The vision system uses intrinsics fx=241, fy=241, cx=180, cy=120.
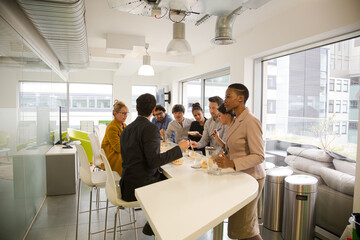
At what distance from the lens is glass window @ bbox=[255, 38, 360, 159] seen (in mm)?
2893

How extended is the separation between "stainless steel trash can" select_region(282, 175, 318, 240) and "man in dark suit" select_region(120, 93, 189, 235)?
5.05ft

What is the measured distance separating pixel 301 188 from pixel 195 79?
15.8ft

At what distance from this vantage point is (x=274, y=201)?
3062mm

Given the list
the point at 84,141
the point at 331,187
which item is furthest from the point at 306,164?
the point at 84,141

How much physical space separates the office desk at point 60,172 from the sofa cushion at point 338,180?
3.86m

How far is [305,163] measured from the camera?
3262 mm

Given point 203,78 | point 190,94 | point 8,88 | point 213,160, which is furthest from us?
point 190,94

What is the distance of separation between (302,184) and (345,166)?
60cm

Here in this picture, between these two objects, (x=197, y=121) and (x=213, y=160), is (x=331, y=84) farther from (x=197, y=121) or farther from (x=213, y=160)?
(x=213, y=160)

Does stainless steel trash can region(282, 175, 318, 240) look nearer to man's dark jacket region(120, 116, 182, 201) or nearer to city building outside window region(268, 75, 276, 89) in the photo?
man's dark jacket region(120, 116, 182, 201)

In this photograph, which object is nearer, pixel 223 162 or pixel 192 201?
pixel 192 201

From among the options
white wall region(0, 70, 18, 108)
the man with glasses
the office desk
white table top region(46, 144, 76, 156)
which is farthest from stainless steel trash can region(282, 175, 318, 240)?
white table top region(46, 144, 76, 156)

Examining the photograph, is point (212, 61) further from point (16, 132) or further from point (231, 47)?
point (16, 132)

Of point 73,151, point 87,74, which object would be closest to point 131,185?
point 73,151
